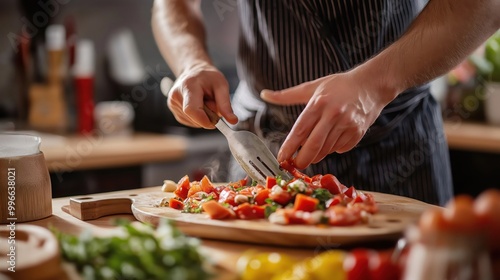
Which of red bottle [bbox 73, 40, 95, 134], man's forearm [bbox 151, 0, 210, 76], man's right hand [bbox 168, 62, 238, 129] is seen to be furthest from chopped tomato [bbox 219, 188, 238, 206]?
red bottle [bbox 73, 40, 95, 134]

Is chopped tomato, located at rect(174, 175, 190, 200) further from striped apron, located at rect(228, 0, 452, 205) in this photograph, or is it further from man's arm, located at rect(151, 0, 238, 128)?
striped apron, located at rect(228, 0, 452, 205)

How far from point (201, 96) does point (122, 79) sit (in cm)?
175

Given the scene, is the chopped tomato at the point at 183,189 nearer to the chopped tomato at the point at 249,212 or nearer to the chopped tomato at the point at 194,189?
the chopped tomato at the point at 194,189

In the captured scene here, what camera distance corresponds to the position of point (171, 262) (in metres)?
0.96

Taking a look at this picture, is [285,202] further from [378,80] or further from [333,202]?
[378,80]

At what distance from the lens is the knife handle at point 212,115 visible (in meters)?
1.67

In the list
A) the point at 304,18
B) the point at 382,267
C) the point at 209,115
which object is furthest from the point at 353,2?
the point at 382,267

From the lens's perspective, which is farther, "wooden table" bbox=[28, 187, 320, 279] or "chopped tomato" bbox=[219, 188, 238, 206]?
"chopped tomato" bbox=[219, 188, 238, 206]

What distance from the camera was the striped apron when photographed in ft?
6.31

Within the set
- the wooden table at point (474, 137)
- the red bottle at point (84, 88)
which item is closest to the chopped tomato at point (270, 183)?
the wooden table at point (474, 137)

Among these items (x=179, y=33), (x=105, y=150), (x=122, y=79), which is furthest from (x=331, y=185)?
(x=122, y=79)

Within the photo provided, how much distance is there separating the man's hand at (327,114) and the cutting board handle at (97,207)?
1.18ft

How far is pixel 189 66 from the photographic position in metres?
1.87

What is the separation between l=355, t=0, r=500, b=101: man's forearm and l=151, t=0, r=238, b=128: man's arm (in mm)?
352
